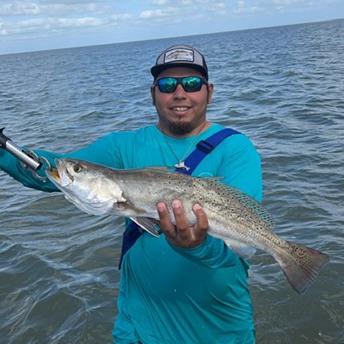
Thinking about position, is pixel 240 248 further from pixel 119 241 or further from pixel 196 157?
pixel 119 241

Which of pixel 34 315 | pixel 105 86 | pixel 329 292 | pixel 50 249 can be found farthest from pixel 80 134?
pixel 105 86

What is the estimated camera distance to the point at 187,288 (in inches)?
146

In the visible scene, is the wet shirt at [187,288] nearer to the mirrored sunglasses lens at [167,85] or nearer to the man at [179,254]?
the man at [179,254]

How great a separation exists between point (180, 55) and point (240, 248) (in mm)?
1858

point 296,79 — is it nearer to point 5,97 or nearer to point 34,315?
point 5,97

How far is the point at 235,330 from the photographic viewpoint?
3818mm

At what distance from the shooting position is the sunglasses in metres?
4.00

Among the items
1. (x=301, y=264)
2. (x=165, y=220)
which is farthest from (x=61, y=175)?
(x=301, y=264)

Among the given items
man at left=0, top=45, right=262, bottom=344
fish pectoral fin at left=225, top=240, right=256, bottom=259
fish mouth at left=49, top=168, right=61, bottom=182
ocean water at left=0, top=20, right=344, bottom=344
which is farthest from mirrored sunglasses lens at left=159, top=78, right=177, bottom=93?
ocean water at left=0, top=20, right=344, bottom=344

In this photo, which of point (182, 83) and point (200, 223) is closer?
point (200, 223)

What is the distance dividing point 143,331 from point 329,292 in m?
3.61

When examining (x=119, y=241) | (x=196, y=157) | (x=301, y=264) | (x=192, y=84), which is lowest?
(x=119, y=241)

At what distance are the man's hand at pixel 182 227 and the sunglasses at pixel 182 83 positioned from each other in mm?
1320

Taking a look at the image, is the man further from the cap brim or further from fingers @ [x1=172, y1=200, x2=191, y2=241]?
fingers @ [x1=172, y1=200, x2=191, y2=241]
